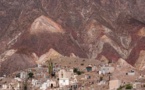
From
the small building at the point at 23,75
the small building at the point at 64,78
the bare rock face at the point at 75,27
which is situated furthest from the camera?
the bare rock face at the point at 75,27

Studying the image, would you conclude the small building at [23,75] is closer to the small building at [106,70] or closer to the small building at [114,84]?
the small building at [106,70]

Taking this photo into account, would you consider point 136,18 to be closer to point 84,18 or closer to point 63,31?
point 84,18

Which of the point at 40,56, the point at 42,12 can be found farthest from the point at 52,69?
the point at 42,12

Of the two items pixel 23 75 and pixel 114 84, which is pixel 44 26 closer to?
pixel 23 75

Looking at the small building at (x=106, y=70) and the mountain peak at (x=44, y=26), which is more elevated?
the mountain peak at (x=44, y=26)

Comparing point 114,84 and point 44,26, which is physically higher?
point 44,26

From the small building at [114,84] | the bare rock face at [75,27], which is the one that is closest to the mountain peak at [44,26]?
the bare rock face at [75,27]

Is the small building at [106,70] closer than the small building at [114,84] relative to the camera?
No

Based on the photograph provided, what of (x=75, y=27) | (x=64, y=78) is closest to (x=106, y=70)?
(x=64, y=78)
